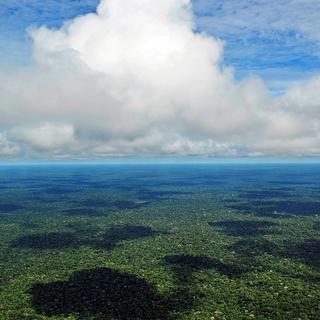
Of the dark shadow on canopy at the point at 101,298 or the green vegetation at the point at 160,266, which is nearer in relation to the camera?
the dark shadow on canopy at the point at 101,298

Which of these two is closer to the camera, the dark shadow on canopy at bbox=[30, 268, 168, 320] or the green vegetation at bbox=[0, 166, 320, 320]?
the dark shadow on canopy at bbox=[30, 268, 168, 320]

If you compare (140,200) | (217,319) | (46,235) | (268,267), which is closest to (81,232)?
(46,235)

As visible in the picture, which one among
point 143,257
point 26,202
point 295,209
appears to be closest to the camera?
point 143,257

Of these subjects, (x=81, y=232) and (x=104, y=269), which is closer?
(x=104, y=269)

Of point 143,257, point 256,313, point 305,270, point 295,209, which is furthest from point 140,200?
point 256,313

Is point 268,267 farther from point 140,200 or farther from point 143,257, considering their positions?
point 140,200

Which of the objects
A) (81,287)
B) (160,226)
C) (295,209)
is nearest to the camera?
(81,287)

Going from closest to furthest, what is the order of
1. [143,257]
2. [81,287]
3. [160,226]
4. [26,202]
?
1. [81,287]
2. [143,257]
3. [160,226]
4. [26,202]

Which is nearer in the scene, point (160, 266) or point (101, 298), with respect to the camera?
point (101, 298)

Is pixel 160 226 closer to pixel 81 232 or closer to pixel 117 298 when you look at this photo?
pixel 81 232
